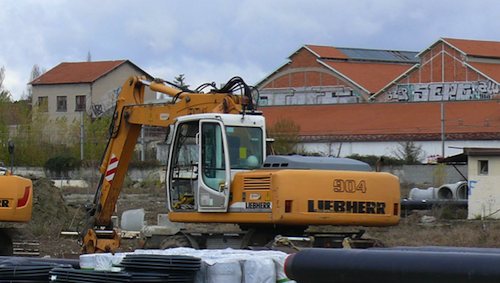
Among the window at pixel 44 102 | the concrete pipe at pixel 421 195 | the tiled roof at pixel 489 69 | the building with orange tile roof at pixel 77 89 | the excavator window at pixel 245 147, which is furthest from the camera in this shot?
the building with orange tile roof at pixel 77 89

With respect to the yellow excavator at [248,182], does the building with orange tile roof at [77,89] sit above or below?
above

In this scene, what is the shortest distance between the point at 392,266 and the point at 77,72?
98.3 m

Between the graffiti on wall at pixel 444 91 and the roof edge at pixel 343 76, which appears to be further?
the roof edge at pixel 343 76

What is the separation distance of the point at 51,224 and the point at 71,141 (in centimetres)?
5335

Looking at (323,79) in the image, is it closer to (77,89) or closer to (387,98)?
(387,98)

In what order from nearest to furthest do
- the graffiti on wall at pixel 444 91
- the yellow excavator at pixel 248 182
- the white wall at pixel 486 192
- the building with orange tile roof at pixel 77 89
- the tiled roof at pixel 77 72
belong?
the yellow excavator at pixel 248 182
the white wall at pixel 486 192
the graffiti on wall at pixel 444 91
the building with orange tile roof at pixel 77 89
the tiled roof at pixel 77 72

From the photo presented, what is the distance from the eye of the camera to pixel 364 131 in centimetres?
7806

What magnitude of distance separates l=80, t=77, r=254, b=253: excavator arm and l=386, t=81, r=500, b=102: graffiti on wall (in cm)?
6492

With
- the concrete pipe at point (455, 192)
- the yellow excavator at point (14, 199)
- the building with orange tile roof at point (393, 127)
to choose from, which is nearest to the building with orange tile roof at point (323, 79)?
the building with orange tile roof at point (393, 127)

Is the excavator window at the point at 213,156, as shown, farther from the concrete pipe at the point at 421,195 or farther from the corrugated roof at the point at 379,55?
the corrugated roof at the point at 379,55

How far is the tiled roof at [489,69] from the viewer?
8337cm

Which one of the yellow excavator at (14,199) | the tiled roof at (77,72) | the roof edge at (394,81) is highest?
the tiled roof at (77,72)

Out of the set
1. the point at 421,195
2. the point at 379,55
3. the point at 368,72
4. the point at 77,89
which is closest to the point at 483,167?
the point at 421,195

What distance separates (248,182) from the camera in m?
17.6
